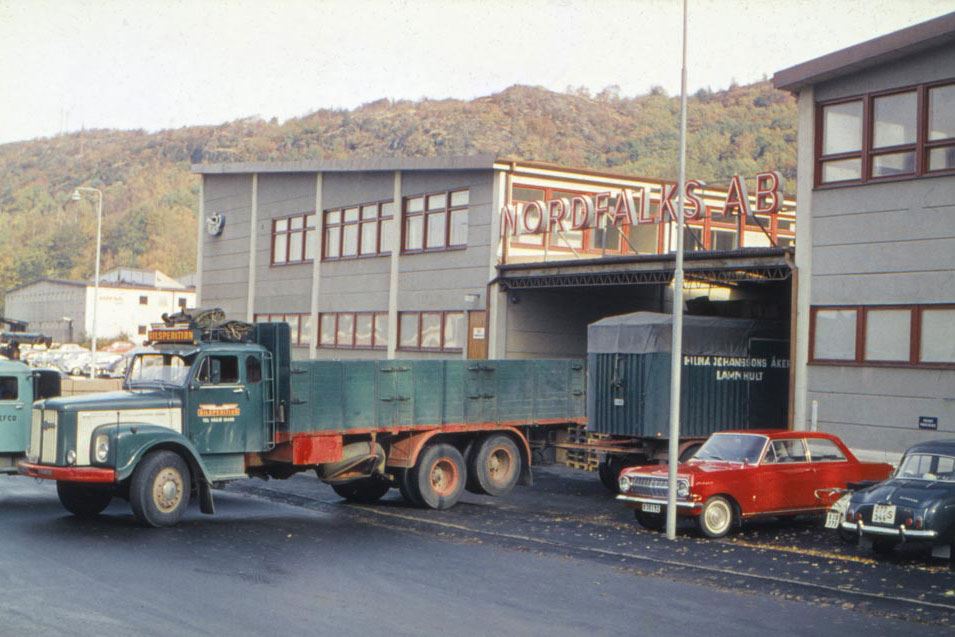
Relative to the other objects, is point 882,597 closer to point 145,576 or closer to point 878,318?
point 145,576

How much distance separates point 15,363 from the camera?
1836 centimetres

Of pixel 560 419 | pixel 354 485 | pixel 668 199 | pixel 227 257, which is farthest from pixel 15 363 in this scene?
pixel 227 257

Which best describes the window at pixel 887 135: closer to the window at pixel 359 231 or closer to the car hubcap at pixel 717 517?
the car hubcap at pixel 717 517

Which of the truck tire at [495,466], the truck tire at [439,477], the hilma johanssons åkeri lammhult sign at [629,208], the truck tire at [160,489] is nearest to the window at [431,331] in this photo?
the hilma johanssons åkeri lammhult sign at [629,208]

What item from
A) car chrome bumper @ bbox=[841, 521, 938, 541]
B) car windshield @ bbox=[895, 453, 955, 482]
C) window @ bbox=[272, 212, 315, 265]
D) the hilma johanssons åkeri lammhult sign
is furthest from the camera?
window @ bbox=[272, 212, 315, 265]

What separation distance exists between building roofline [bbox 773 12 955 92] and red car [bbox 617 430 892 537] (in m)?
7.13

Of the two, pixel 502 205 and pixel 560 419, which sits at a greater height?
pixel 502 205

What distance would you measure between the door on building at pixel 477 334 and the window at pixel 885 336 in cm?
1023

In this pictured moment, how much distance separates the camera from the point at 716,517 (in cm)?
1602

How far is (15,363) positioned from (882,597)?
13644 millimetres

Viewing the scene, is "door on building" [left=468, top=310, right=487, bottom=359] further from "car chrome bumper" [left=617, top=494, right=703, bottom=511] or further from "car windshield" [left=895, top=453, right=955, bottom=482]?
"car windshield" [left=895, top=453, right=955, bottom=482]

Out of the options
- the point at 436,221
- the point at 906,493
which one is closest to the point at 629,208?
the point at 436,221

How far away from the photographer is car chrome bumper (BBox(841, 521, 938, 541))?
535 inches

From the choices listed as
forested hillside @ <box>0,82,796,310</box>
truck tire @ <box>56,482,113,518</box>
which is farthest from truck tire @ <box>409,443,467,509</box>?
forested hillside @ <box>0,82,796,310</box>
